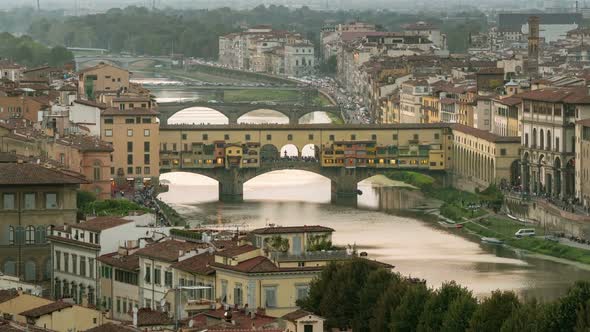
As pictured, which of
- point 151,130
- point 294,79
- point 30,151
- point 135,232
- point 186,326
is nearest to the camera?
point 186,326

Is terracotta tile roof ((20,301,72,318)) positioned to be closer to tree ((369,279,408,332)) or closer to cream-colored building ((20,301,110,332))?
cream-colored building ((20,301,110,332))

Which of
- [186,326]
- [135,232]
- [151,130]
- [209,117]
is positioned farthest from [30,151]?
[209,117]

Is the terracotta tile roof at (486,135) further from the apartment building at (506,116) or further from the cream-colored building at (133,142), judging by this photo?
the cream-colored building at (133,142)

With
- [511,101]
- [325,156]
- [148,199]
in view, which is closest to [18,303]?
[148,199]

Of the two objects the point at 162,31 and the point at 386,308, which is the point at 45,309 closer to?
the point at 386,308

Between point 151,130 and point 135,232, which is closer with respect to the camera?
point 135,232

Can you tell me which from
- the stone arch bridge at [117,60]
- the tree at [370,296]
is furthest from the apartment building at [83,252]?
the stone arch bridge at [117,60]

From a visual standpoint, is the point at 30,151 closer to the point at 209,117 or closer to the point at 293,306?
the point at 293,306
